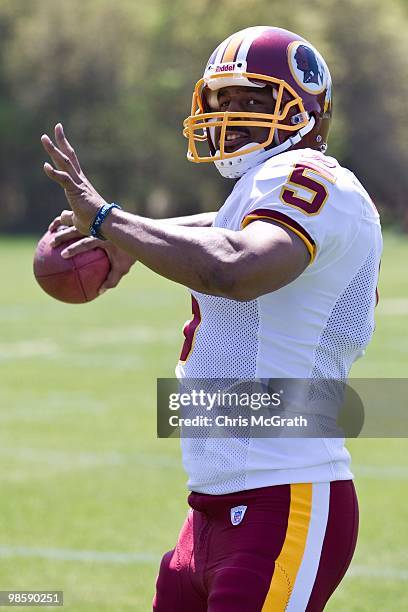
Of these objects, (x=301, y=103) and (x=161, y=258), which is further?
(x=301, y=103)

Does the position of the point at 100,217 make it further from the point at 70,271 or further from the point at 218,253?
the point at 70,271

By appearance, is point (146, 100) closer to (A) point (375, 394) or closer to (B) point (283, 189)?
(A) point (375, 394)

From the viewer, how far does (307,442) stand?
2.57 m

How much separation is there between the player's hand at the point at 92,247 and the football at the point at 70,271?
0.02 metres

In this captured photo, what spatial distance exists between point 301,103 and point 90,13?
1670 inches

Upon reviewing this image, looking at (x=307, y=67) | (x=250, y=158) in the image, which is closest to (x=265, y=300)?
(x=250, y=158)

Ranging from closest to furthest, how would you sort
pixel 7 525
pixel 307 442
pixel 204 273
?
pixel 204 273, pixel 307 442, pixel 7 525

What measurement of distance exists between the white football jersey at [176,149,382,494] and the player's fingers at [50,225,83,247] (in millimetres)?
718

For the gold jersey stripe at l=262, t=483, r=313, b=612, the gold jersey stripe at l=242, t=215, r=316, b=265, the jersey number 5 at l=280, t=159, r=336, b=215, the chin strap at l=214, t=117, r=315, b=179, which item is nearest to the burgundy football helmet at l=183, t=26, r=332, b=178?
the chin strap at l=214, t=117, r=315, b=179

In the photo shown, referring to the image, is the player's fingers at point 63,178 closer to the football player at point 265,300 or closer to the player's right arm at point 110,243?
the football player at point 265,300

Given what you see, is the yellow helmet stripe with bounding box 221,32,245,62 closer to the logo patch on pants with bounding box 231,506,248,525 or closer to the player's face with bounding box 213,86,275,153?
the player's face with bounding box 213,86,275,153

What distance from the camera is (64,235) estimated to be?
326cm

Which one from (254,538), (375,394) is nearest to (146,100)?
(375,394)

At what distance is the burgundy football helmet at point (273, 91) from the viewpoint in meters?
2.67
